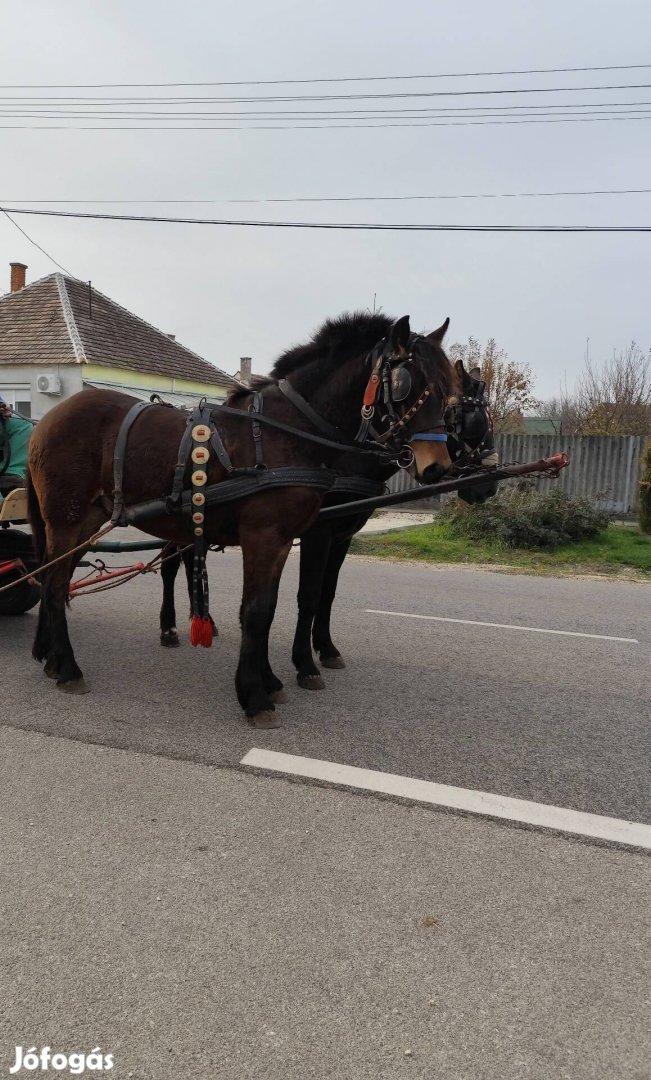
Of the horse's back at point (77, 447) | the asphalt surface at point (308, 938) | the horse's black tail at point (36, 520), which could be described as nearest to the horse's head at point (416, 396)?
the horse's back at point (77, 447)

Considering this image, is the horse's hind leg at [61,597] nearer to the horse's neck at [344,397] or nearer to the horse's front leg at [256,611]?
the horse's front leg at [256,611]

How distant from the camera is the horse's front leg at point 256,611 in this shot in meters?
3.95

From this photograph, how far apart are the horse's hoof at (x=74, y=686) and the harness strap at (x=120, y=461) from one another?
98 centimetres

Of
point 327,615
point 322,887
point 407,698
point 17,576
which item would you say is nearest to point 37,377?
point 17,576

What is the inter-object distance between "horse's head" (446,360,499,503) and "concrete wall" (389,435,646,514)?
11.1 metres

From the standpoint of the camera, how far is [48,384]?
61.5ft

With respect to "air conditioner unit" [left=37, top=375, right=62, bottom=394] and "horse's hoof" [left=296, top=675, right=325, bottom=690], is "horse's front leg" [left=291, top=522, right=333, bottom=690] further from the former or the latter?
"air conditioner unit" [left=37, top=375, right=62, bottom=394]

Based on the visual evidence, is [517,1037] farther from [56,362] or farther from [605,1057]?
[56,362]

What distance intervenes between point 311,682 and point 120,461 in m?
1.76

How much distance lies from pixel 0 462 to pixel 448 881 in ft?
15.3

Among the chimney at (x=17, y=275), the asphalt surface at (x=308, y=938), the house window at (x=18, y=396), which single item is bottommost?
the asphalt surface at (x=308, y=938)

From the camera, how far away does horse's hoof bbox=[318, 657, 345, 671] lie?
5058mm

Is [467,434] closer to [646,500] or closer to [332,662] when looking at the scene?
[332,662]

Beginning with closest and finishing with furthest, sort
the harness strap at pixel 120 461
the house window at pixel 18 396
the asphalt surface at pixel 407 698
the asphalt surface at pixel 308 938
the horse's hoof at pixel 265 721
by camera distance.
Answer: the asphalt surface at pixel 308 938 → the asphalt surface at pixel 407 698 → the horse's hoof at pixel 265 721 → the harness strap at pixel 120 461 → the house window at pixel 18 396
